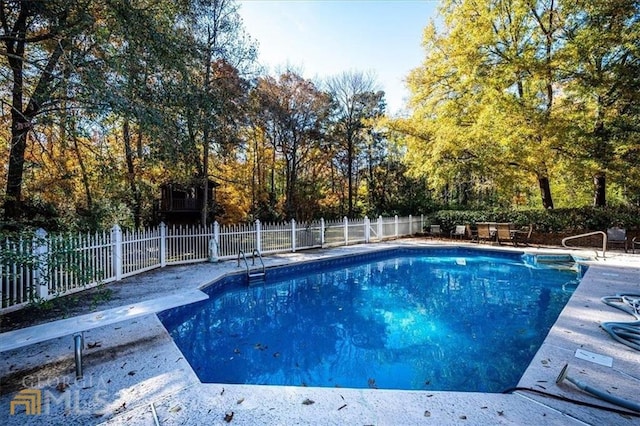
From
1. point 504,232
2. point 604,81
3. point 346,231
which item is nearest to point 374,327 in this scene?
point 346,231

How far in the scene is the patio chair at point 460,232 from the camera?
13.7 meters

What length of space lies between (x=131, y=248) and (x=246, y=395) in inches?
236

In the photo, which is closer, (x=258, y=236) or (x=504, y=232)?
(x=258, y=236)

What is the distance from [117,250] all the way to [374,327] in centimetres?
576

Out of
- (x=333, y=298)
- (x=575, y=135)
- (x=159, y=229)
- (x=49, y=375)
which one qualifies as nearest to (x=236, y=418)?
(x=49, y=375)

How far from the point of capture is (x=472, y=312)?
17.9 feet

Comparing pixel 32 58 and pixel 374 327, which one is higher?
pixel 32 58

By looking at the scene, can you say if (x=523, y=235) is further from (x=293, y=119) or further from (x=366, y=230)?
(x=293, y=119)

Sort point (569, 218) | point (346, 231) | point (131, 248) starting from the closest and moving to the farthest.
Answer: point (131, 248) → point (569, 218) → point (346, 231)

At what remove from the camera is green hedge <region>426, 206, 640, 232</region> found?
11.6 metres

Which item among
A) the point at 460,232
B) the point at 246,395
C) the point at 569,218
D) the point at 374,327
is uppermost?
the point at 569,218

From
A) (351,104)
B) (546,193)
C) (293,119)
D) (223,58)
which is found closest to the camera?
(223,58)

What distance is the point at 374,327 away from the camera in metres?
4.87

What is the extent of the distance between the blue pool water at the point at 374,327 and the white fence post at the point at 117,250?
Result: 2140 mm
